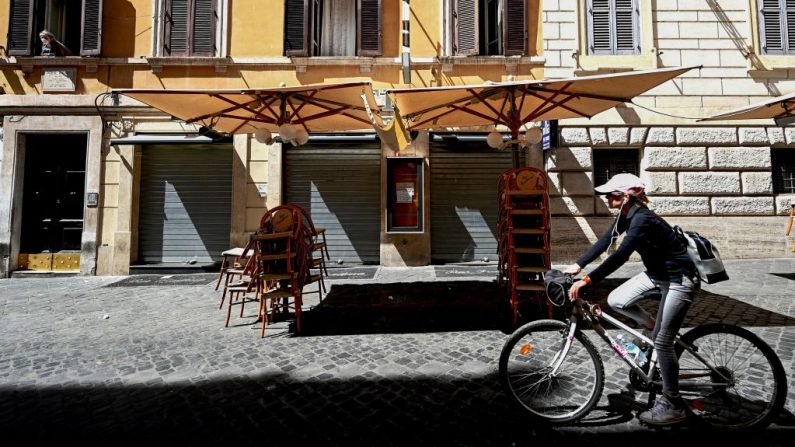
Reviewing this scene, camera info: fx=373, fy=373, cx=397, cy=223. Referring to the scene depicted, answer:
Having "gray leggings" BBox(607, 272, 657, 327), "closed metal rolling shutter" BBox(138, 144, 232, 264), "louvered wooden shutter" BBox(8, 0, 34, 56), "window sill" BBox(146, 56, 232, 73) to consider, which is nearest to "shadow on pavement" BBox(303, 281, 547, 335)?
"gray leggings" BBox(607, 272, 657, 327)

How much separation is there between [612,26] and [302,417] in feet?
36.9

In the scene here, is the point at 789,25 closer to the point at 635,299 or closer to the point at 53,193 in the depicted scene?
the point at 635,299

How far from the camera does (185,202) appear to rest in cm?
962

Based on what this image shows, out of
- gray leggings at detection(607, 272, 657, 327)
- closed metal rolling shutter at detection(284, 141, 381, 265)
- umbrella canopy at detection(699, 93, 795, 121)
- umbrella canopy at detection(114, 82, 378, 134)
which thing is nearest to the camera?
gray leggings at detection(607, 272, 657, 327)

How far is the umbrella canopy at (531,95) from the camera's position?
477 centimetres

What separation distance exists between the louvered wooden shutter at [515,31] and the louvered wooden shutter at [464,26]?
785 mm

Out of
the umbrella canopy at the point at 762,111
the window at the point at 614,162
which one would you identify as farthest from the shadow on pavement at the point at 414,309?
the umbrella canopy at the point at 762,111

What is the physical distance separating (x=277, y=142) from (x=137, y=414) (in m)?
7.44

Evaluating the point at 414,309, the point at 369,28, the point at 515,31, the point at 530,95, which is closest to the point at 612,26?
the point at 515,31

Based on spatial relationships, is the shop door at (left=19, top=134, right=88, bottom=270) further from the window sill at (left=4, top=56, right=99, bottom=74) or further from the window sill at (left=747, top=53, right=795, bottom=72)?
the window sill at (left=747, top=53, right=795, bottom=72)

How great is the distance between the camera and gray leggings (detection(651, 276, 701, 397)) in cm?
243

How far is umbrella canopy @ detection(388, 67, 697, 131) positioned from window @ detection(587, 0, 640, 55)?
4.22 metres

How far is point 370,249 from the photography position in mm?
9656

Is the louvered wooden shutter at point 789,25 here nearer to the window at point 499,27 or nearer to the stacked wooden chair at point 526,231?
the window at point 499,27
